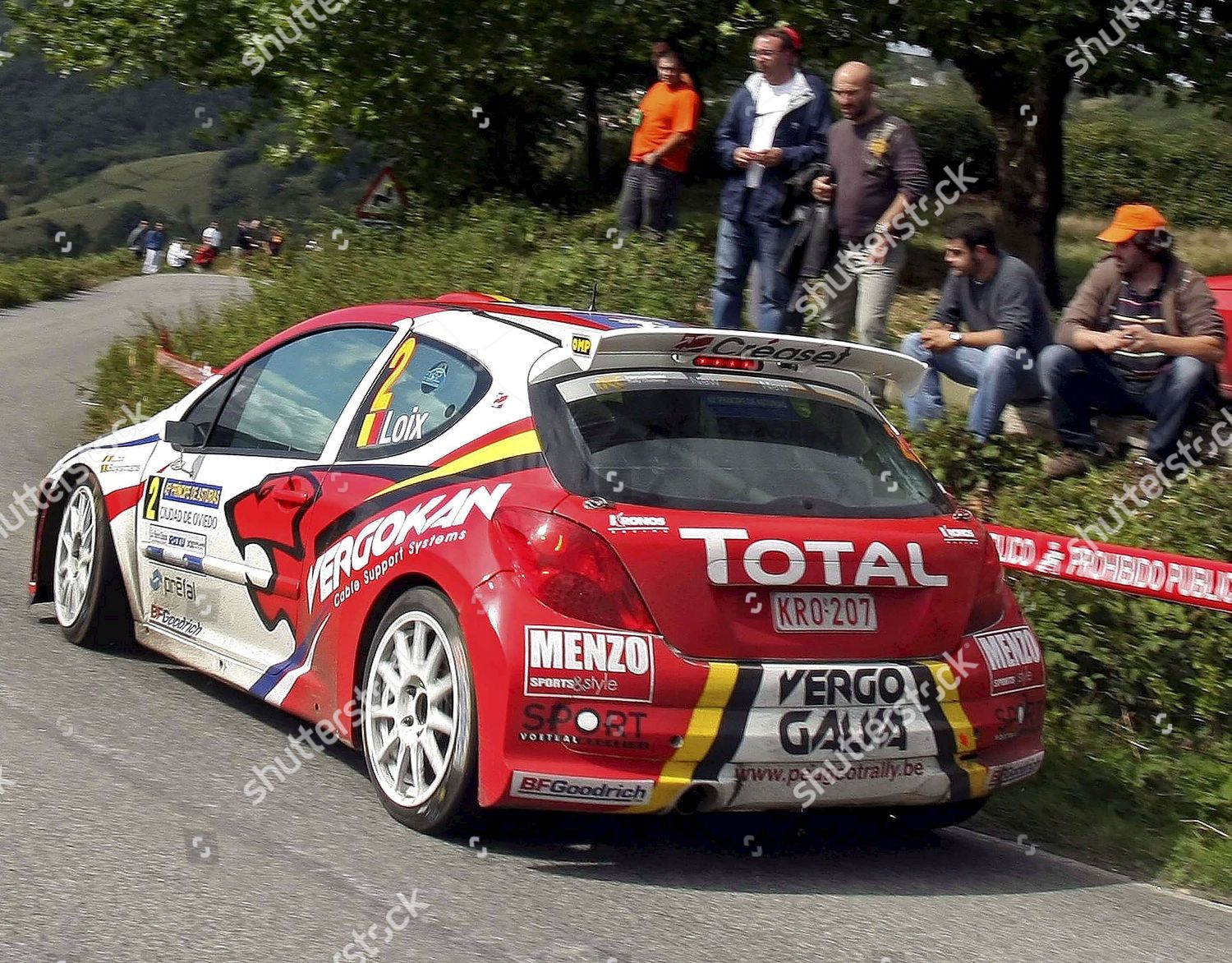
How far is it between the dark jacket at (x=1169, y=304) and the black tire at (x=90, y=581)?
475 centimetres

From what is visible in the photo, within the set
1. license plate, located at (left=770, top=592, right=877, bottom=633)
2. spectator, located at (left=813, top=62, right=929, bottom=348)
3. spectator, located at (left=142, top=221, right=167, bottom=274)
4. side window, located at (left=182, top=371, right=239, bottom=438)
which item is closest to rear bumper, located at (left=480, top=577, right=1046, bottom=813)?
license plate, located at (left=770, top=592, right=877, bottom=633)

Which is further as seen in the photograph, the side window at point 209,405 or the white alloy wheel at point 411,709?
the side window at point 209,405

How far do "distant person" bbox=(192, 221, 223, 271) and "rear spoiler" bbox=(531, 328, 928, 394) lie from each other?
45181 mm

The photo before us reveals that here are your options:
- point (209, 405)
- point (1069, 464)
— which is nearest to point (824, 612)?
point (209, 405)

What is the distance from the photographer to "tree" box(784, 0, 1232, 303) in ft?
48.1

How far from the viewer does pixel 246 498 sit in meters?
6.06

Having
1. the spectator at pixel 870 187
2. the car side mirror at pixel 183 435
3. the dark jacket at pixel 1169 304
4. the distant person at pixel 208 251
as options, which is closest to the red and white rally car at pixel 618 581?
the car side mirror at pixel 183 435

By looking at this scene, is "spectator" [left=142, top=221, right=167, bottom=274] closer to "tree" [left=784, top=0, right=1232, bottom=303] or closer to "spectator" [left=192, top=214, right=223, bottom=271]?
"spectator" [left=192, top=214, right=223, bottom=271]

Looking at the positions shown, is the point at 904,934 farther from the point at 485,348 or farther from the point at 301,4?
the point at 301,4

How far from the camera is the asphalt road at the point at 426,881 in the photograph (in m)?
4.07

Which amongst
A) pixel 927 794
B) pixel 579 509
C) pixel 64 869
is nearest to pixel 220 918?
pixel 64 869

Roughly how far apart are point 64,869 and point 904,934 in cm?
224

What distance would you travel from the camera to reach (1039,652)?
536 cm

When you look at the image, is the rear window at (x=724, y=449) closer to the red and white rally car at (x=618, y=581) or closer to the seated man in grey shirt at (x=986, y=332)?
the red and white rally car at (x=618, y=581)
